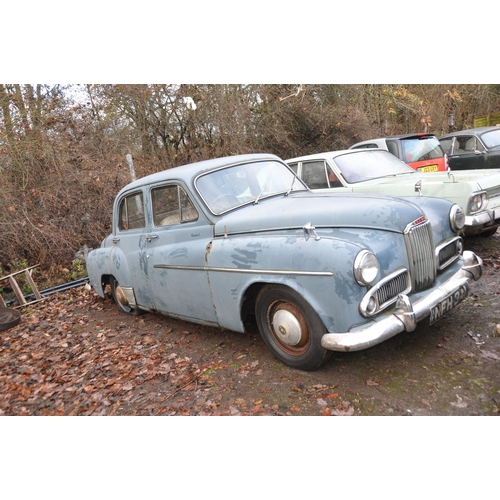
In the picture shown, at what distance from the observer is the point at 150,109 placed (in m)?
10.9

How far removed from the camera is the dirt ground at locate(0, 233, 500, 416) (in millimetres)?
2771

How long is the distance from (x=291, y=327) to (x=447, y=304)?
123 centimetres

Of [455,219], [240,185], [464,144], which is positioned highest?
[240,185]

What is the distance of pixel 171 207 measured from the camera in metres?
4.19

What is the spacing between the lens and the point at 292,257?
2.95 meters

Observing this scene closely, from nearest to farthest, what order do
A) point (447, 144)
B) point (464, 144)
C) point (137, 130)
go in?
point (464, 144)
point (447, 144)
point (137, 130)

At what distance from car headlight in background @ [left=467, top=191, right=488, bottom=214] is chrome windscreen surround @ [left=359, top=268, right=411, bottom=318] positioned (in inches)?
105

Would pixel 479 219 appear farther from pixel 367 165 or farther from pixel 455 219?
pixel 367 165

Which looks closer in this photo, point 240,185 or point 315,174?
point 240,185

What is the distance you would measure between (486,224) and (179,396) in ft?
14.8

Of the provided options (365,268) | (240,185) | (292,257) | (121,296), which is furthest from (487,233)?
(121,296)

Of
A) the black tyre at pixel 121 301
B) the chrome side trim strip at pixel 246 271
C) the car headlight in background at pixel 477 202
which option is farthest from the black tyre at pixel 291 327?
the car headlight in background at pixel 477 202

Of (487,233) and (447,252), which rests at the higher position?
(447,252)

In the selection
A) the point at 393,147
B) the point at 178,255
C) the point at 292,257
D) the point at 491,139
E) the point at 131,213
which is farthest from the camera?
the point at 491,139
